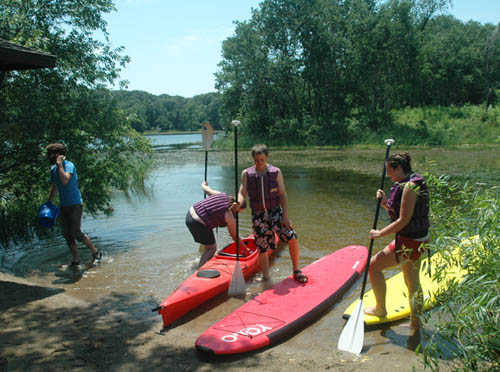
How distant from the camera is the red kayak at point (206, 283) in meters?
4.11

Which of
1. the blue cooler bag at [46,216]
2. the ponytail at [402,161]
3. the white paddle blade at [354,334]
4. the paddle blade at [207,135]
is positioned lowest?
the white paddle blade at [354,334]

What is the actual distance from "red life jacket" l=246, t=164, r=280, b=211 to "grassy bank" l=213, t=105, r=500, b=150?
75.4ft

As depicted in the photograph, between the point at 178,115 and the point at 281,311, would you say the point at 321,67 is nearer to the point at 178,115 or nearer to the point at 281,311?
the point at 281,311

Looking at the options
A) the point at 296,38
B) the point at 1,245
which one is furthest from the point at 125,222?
the point at 296,38

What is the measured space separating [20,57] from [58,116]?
249cm

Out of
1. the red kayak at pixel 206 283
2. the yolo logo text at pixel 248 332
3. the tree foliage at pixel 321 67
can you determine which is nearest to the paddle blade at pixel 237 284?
the red kayak at pixel 206 283

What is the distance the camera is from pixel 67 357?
10.4 feet

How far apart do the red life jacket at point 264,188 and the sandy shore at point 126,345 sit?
1346mm

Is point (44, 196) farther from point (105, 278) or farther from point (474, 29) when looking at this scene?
point (474, 29)

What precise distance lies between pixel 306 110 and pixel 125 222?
2927 cm

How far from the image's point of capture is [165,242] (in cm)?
731

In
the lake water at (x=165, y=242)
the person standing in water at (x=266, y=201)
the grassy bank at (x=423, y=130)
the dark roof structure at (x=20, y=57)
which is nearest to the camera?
the dark roof structure at (x=20, y=57)

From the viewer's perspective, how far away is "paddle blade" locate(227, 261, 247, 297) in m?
4.88

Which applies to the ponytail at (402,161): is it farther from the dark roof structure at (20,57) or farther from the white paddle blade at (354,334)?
the dark roof structure at (20,57)
